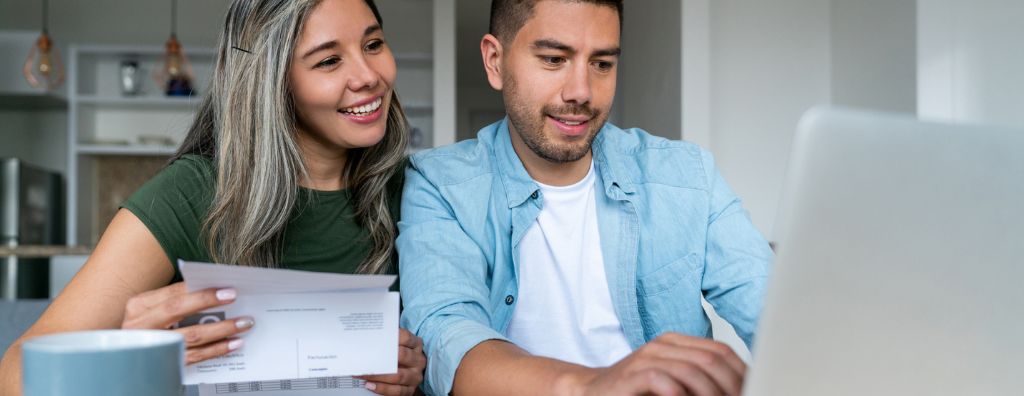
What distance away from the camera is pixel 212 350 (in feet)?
2.47

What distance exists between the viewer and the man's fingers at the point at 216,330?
0.74 metres

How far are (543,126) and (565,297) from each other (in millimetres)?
280

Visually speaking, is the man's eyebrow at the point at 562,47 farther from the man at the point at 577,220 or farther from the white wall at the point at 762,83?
the white wall at the point at 762,83

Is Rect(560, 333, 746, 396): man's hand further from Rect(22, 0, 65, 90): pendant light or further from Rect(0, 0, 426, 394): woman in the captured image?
Rect(22, 0, 65, 90): pendant light

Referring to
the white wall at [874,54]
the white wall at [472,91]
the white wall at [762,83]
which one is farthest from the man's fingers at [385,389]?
the white wall at [472,91]

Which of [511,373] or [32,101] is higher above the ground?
[32,101]

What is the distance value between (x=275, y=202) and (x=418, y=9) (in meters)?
5.17

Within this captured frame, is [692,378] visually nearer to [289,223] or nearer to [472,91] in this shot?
[289,223]

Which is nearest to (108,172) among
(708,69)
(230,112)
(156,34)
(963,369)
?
(156,34)

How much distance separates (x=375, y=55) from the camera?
4.78 feet

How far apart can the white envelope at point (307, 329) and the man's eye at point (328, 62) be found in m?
0.70

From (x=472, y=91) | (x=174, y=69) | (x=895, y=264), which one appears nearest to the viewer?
(x=895, y=264)

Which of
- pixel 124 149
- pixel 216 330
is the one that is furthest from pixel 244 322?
pixel 124 149

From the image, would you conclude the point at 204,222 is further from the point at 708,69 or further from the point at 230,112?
the point at 708,69
